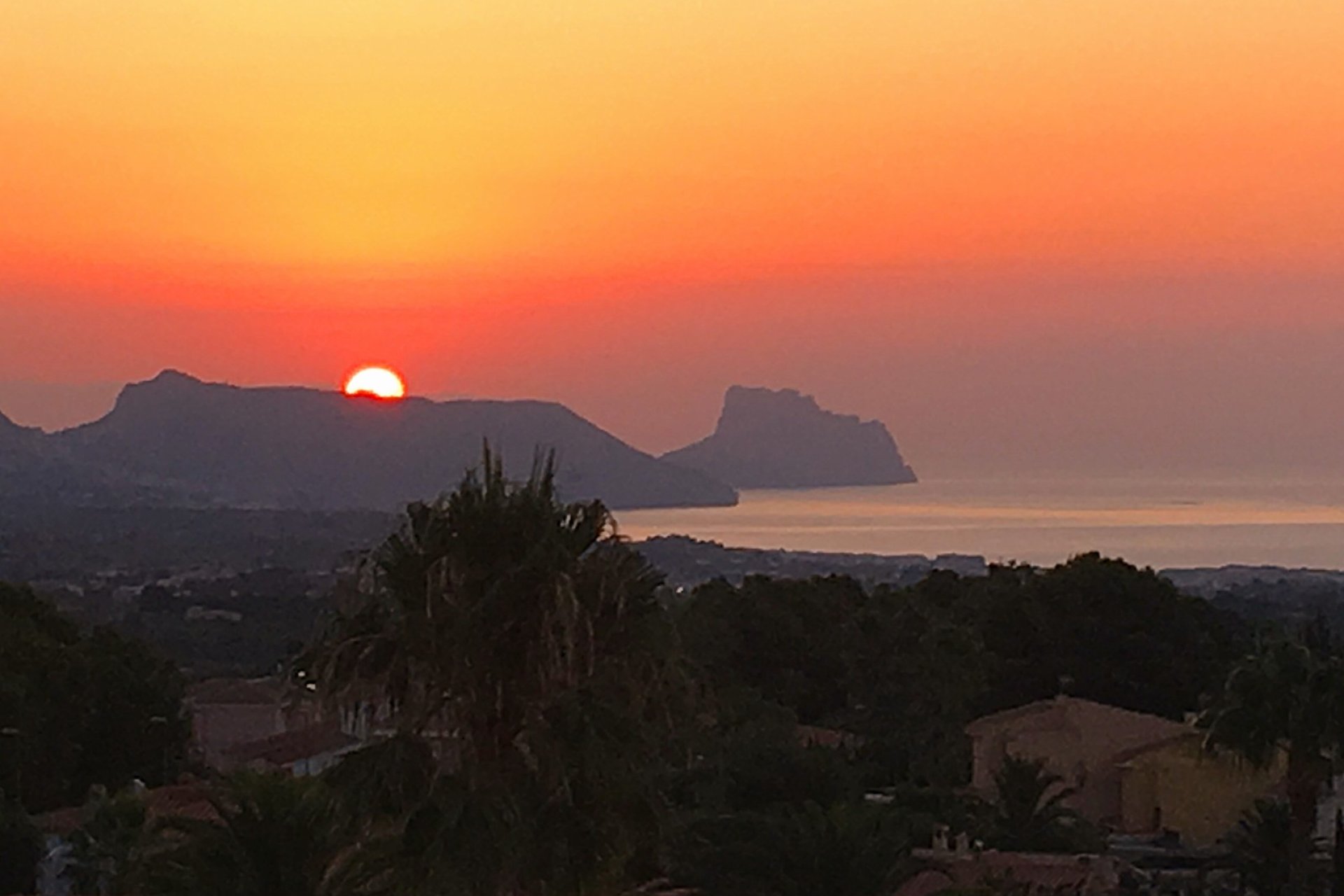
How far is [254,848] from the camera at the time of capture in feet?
39.1

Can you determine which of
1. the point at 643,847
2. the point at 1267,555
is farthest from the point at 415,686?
the point at 1267,555

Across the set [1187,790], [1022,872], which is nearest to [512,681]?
[1022,872]

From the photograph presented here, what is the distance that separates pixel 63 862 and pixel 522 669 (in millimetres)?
17527

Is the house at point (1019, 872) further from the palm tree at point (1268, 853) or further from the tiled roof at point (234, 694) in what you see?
the tiled roof at point (234, 694)

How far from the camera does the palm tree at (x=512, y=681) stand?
32.4ft

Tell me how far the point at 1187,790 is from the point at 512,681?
84.6 feet

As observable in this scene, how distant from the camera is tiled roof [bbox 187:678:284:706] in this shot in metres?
55.1

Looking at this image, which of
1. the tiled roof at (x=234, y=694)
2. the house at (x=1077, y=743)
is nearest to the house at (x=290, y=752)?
the tiled roof at (x=234, y=694)

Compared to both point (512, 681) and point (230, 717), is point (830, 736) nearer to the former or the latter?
point (230, 717)

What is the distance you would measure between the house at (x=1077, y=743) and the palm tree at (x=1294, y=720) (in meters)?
12.6

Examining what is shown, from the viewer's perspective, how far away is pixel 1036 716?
38.9 metres

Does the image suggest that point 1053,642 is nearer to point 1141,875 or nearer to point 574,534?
point 1141,875

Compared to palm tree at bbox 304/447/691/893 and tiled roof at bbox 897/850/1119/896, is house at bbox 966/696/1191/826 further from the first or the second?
palm tree at bbox 304/447/691/893

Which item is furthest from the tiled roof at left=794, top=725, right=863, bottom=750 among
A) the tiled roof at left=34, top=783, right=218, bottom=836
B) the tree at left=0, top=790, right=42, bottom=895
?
the tree at left=0, top=790, right=42, bottom=895
